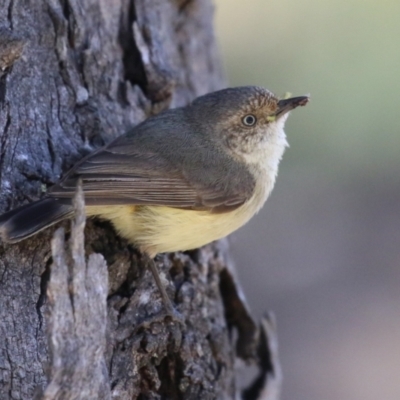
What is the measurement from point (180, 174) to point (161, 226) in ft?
1.12

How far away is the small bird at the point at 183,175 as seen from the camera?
4.15 metres

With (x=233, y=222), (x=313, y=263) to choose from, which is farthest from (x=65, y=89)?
(x=313, y=263)

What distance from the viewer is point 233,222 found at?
4.62 meters

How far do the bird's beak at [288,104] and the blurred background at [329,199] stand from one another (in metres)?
3.06

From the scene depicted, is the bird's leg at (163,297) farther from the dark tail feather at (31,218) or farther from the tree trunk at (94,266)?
the dark tail feather at (31,218)

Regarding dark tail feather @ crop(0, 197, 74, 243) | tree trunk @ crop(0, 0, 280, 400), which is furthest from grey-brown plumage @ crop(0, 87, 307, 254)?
tree trunk @ crop(0, 0, 280, 400)

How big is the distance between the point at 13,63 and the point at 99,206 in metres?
1.02

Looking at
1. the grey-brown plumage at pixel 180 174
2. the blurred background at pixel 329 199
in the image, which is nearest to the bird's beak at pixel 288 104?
the grey-brown plumage at pixel 180 174

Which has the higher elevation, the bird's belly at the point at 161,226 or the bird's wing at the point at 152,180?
the bird's wing at the point at 152,180

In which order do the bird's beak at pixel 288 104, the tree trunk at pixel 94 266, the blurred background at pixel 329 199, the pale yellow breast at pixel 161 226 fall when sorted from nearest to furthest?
the tree trunk at pixel 94 266 → the pale yellow breast at pixel 161 226 → the bird's beak at pixel 288 104 → the blurred background at pixel 329 199

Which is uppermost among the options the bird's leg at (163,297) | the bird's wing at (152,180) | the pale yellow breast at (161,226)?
the bird's wing at (152,180)

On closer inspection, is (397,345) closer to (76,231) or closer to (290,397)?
(290,397)

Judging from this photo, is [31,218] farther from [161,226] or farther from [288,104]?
[288,104]

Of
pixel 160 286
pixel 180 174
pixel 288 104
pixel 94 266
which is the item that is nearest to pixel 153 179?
pixel 180 174
